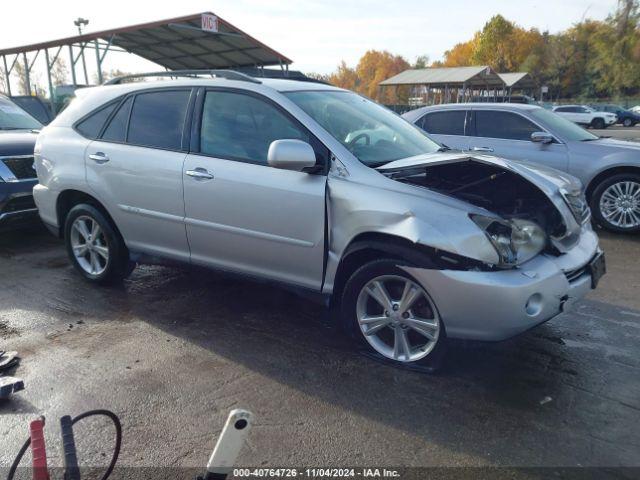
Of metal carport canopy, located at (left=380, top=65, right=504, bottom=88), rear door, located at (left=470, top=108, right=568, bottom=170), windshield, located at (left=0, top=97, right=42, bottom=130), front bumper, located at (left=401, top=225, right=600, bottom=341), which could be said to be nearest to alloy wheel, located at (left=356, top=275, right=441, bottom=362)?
front bumper, located at (left=401, top=225, right=600, bottom=341)

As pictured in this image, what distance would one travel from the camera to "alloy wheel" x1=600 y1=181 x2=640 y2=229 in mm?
6734

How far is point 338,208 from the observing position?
339 cm

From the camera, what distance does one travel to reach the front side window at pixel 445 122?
785 cm

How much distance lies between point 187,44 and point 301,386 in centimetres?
1655

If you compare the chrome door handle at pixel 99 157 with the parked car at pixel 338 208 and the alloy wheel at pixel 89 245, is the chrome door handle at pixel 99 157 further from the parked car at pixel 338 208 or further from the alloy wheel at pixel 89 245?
the alloy wheel at pixel 89 245

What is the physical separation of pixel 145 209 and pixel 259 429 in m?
2.28

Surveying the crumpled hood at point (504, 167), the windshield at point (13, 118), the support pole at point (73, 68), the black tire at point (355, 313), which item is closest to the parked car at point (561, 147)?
the crumpled hood at point (504, 167)

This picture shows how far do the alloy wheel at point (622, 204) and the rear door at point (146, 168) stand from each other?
5523mm

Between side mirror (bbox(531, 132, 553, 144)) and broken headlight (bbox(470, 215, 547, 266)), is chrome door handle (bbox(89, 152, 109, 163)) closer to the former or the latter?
broken headlight (bbox(470, 215, 547, 266))

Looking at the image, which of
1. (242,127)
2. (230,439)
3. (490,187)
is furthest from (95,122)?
(230,439)

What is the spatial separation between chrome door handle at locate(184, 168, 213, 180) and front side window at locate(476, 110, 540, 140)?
505cm

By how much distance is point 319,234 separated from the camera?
3482 mm

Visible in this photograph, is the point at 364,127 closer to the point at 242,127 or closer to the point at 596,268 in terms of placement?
the point at 242,127

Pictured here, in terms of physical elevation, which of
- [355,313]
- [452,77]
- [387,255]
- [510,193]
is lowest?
[355,313]
